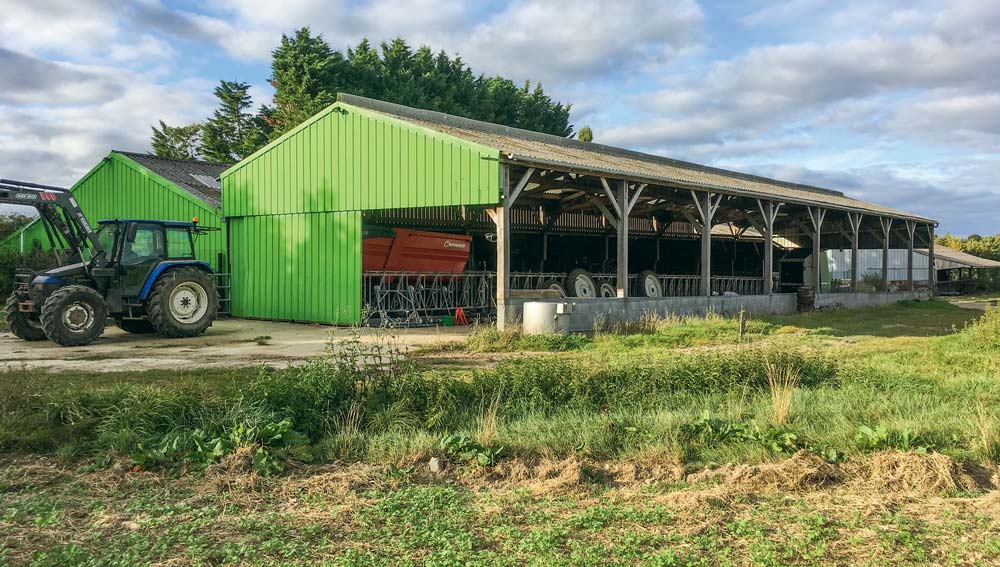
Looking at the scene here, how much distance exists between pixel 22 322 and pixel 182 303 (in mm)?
2760

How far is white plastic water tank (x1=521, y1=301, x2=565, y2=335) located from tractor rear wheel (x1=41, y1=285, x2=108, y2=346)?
779cm

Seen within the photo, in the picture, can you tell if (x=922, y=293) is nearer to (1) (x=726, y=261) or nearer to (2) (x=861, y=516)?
(1) (x=726, y=261)

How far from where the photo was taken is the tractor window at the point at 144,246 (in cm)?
1477

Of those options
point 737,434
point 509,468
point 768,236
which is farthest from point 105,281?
point 768,236

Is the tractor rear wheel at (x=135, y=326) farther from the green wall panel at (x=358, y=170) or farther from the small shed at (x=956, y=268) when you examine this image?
the small shed at (x=956, y=268)

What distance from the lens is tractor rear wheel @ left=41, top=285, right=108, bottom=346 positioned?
42.7 ft

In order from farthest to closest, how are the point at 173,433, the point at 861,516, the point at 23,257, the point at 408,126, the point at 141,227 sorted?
the point at 23,257 → the point at 408,126 → the point at 141,227 → the point at 173,433 → the point at 861,516

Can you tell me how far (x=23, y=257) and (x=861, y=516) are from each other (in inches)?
1121

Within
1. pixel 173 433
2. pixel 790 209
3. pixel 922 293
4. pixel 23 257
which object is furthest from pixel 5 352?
pixel 922 293

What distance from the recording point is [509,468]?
5664 mm

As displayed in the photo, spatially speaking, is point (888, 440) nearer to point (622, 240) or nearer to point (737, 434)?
point (737, 434)

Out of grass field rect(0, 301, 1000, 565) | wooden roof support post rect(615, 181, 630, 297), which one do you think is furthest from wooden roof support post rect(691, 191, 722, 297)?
grass field rect(0, 301, 1000, 565)

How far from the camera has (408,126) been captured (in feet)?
55.3

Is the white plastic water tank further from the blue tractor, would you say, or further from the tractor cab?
the tractor cab
